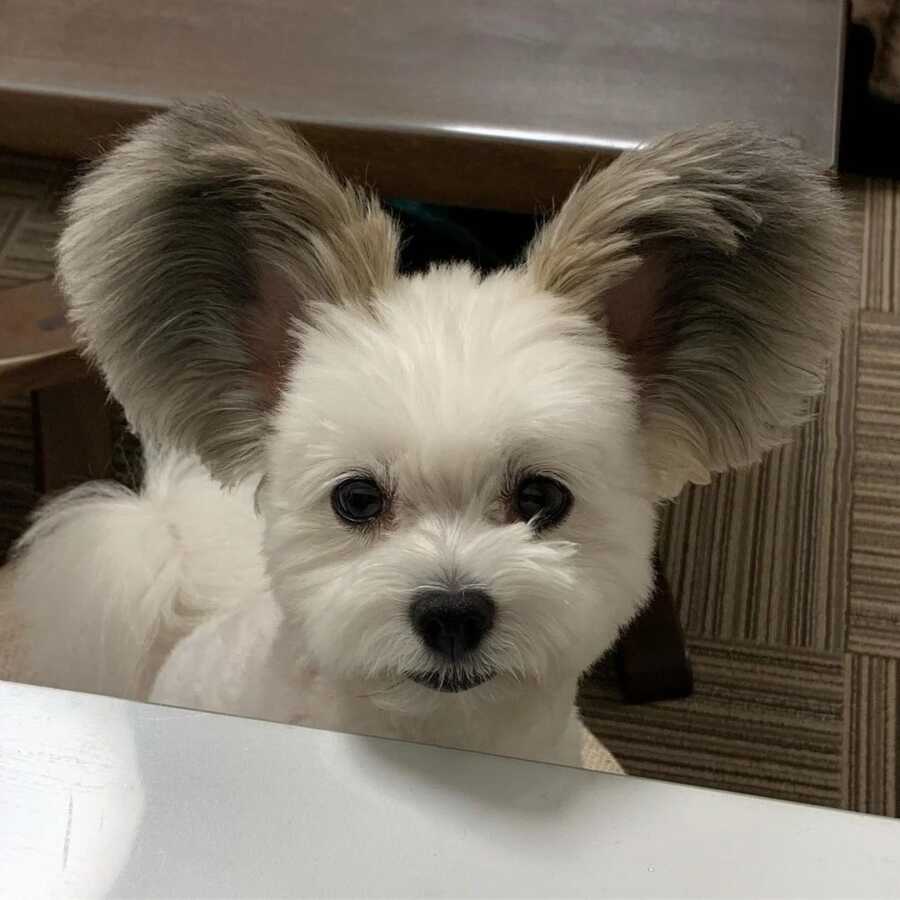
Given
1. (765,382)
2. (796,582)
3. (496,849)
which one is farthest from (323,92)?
(796,582)

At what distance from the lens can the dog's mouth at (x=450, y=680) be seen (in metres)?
0.67

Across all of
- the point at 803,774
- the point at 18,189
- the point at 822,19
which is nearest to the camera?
the point at 822,19

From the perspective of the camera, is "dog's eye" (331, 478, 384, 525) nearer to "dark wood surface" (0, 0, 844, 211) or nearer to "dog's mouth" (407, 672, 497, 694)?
"dog's mouth" (407, 672, 497, 694)

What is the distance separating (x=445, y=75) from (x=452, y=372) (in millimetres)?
657

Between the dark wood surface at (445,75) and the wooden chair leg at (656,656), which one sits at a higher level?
the dark wood surface at (445,75)

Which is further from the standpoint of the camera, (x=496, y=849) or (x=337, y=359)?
(x=337, y=359)

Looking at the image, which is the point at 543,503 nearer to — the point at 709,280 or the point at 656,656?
Result: the point at 709,280

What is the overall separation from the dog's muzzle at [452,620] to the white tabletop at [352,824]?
0.15 metres

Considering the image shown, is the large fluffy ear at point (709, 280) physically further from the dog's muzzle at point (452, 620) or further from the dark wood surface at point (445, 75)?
the dark wood surface at point (445, 75)

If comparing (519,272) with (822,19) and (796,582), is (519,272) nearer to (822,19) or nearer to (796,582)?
(822,19)

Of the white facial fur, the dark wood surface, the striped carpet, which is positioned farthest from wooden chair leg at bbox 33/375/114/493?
the white facial fur

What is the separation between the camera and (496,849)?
17.8 inches

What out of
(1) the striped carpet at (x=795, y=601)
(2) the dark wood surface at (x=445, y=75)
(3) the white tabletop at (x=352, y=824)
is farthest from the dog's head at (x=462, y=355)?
(1) the striped carpet at (x=795, y=601)

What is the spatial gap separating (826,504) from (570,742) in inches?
39.1
